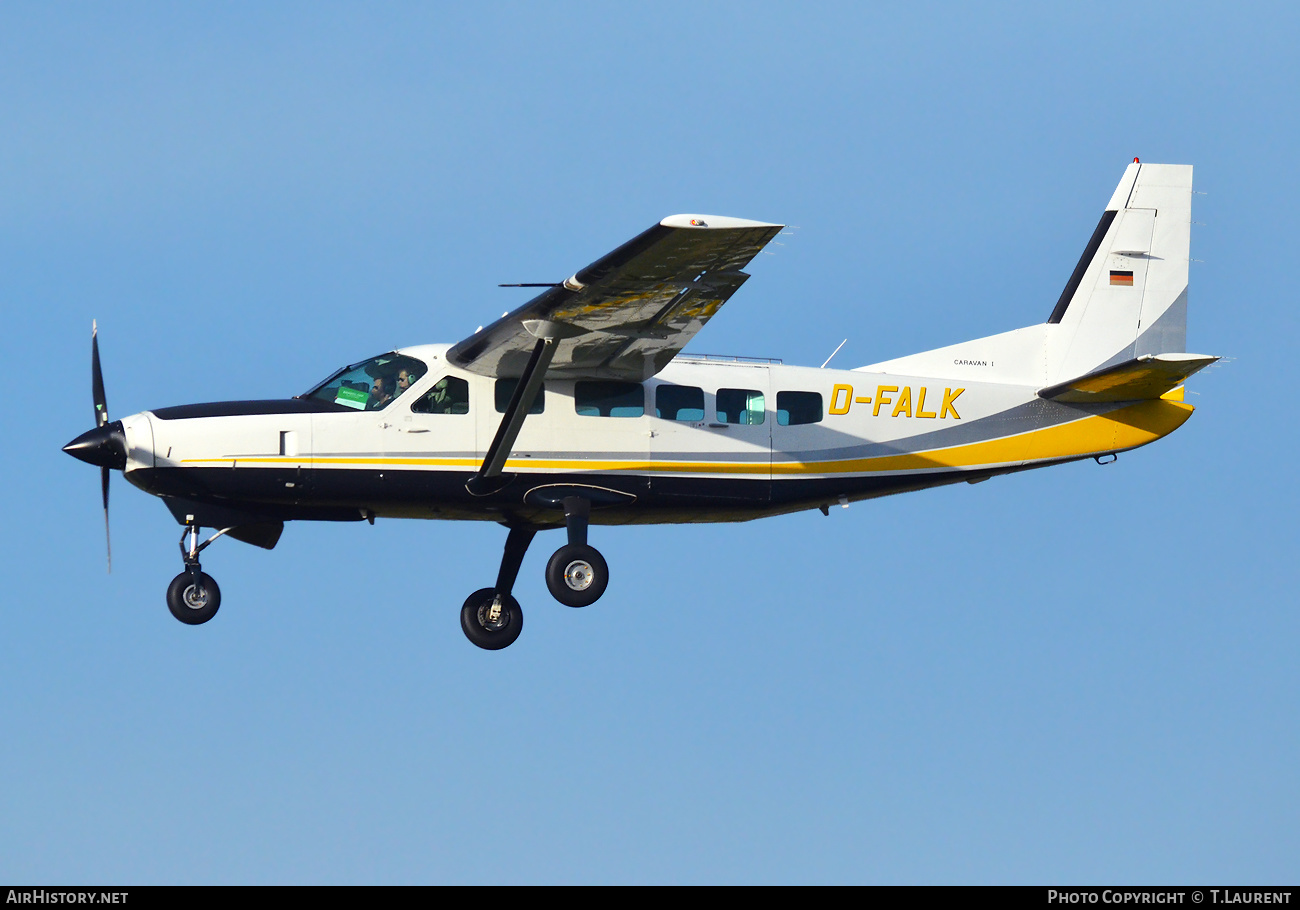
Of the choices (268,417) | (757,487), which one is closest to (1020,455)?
(757,487)

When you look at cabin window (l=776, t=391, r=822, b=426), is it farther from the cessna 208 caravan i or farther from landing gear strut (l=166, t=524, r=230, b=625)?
landing gear strut (l=166, t=524, r=230, b=625)

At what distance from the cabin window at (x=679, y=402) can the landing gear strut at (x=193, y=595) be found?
19.5 ft

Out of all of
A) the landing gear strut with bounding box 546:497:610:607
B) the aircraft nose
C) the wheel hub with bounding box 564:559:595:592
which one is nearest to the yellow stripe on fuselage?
the landing gear strut with bounding box 546:497:610:607

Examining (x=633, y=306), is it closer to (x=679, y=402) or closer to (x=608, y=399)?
(x=608, y=399)

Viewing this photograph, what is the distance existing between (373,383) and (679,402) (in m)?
3.89

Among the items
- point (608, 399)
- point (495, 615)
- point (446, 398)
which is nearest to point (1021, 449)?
point (608, 399)

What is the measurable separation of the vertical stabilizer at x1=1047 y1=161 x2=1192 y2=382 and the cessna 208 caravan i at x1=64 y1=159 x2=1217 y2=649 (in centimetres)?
3

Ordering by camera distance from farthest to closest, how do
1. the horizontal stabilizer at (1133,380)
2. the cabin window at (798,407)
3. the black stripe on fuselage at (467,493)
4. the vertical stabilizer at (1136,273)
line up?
1. the vertical stabilizer at (1136,273)
2. the cabin window at (798,407)
3. the horizontal stabilizer at (1133,380)
4. the black stripe on fuselage at (467,493)

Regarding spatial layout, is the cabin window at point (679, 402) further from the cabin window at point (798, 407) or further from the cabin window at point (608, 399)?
the cabin window at point (798, 407)

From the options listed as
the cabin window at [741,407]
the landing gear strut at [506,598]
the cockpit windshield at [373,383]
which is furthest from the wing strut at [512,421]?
the cabin window at [741,407]

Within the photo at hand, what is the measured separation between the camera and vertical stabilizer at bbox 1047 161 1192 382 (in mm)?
25812

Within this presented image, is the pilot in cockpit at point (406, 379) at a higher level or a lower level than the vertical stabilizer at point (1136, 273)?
lower

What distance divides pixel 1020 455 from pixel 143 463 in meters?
11.5

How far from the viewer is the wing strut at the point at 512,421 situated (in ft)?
71.6
